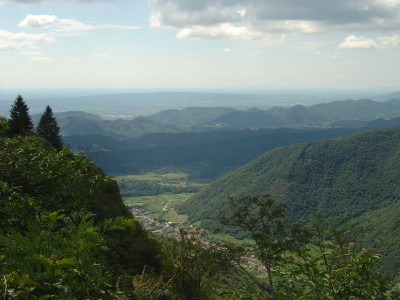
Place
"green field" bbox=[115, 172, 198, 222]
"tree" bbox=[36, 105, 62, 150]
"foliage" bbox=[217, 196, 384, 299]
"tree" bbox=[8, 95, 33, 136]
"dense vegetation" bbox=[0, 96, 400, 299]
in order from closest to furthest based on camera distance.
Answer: "dense vegetation" bbox=[0, 96, 400, 299]
"foliage" bbox=[217, 196, 384, 299]
"tree" bbox=[8, 95, 33, 136]
"tree" bbox=[36, 105, 62, 150]
"green field" bbox=[115, 172, 198, 222]

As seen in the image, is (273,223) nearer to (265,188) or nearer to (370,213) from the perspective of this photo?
(370,213)

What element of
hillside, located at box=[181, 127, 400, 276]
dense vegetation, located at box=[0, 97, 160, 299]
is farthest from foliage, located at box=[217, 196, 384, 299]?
hillside, located at box=[181, 127, 400, 276]

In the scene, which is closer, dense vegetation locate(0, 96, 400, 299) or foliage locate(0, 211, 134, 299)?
foliage locate(0, 211, 134, 299)

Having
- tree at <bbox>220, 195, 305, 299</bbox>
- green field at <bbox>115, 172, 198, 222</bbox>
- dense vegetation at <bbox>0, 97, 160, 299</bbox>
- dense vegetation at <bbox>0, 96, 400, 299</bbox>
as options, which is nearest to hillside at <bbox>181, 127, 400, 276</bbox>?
green field at <bbox>115, 172, 198, 222</bbox>

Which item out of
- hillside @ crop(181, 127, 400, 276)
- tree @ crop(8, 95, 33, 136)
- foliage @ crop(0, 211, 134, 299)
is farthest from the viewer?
hillside @ crop(181, 127, 400, 276)

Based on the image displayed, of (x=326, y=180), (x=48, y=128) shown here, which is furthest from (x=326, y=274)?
(x=326, y=180)

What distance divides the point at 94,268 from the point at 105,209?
2171 cm

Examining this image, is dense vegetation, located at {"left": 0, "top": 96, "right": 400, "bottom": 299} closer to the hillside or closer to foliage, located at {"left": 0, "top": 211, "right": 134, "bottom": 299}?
foliage, located at {"left": 0, "top": 211, "right": 134, "bottom": 299}

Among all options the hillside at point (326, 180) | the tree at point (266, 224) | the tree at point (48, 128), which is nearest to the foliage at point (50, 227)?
the tree at point (266, 224)

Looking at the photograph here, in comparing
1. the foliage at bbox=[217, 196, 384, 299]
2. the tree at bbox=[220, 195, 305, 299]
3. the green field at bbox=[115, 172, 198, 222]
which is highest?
the foliage at bbox=[217, 196, 384, 299]

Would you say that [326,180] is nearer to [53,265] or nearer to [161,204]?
[161,204]

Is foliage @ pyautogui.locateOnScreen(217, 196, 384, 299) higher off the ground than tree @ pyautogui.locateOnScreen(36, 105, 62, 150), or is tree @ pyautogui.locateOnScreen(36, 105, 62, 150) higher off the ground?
tree @ pyautogui.locateOnScreen(36, 105, 62, 150)

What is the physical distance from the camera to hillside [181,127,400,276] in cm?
14100

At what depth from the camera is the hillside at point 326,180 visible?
141000mm
